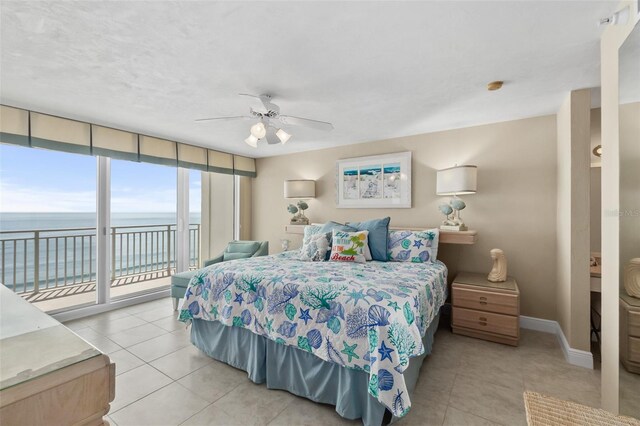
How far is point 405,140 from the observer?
4016 mm

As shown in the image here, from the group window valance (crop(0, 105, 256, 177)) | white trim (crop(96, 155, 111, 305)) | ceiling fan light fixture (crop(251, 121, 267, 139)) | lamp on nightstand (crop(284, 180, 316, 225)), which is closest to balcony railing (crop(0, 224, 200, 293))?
white trim (crop(96, 155, 111, 305))

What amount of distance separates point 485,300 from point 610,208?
1562mm

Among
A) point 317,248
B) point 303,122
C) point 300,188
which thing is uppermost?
point 303,122

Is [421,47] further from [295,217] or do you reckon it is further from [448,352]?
[295,217]

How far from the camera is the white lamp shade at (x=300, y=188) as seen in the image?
4.62m

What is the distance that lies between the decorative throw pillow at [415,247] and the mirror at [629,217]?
65.3 inches

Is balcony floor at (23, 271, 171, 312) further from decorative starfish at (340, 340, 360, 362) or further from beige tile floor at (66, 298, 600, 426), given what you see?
decorative starfish at (340, 340, 360, 362)

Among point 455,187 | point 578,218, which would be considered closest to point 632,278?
point 578,218

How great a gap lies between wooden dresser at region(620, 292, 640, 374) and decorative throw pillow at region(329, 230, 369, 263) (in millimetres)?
1907

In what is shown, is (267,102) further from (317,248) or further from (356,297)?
(356,297)

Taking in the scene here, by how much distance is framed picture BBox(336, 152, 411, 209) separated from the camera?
3.97m

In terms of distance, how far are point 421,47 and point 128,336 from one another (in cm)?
381

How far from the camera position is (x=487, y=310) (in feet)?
9.36

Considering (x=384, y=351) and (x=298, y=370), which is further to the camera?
(x=298, y=370)
